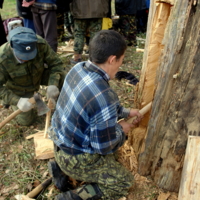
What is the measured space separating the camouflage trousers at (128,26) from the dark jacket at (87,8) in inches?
63.3

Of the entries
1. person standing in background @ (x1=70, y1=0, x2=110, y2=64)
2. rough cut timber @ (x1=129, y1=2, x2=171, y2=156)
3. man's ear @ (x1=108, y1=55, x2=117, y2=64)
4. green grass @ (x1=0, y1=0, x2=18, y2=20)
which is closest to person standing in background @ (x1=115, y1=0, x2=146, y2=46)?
person standing in background @ (x1=70, y1=0, x2=110, y2=64)

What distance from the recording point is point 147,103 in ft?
7.78

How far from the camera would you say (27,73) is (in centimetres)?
311

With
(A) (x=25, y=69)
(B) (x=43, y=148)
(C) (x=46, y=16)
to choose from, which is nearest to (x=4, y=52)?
(A) (x=25, y=69)

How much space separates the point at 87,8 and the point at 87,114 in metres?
3.53

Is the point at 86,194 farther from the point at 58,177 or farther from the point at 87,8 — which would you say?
the point at 87,8

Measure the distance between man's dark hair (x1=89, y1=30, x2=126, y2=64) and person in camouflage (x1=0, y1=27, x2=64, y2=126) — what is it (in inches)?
54.0

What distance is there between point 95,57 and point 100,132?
0.61m

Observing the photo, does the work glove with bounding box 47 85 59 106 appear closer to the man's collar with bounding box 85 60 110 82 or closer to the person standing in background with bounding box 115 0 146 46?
the man's collar with bounding box 85 60 110 82

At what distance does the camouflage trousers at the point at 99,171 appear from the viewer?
6.28 ft

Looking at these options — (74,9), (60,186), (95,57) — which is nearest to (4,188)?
(60,186)

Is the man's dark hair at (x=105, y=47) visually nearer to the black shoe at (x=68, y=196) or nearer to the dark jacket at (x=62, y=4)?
the black shoe at (x=68, y=196)

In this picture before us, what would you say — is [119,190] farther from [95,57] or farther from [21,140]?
[21,140]

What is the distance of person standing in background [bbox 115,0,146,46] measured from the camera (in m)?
5.85
